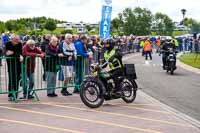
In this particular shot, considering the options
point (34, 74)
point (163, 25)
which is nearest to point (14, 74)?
point (34, 74)

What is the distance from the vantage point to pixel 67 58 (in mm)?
14516

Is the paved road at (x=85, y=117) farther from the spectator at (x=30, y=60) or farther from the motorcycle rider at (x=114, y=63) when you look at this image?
the motorcycle rider at (x=114, y=63)

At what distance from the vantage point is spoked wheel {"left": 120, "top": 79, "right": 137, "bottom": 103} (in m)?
13.1

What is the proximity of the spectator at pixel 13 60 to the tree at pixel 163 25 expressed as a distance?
52.5 meters

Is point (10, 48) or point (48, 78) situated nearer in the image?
point (10, 48)

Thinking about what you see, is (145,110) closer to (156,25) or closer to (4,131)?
(4,131)

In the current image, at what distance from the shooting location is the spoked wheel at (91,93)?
1234 centimetres

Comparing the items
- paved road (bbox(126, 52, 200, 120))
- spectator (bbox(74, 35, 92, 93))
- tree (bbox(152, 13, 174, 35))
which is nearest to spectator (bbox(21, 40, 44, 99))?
spectator (bbox(74, 35, 92, 93))

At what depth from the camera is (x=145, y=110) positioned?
1211cm

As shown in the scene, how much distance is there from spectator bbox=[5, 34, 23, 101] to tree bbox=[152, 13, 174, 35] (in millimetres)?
52496

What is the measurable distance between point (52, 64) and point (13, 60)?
53.9 inches

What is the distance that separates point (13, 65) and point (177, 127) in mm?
4982

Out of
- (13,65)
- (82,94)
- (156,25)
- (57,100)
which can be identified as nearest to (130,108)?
(82,94)

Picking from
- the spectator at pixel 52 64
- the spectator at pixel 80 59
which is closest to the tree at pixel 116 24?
the spectator at pixel 80 59
